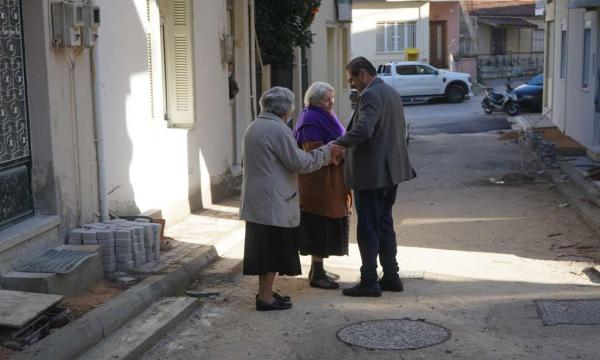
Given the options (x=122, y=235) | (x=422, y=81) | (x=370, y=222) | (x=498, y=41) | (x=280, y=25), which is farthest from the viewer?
(x=498, y=41)

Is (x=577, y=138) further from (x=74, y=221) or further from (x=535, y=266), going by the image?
(x=74, y=221)

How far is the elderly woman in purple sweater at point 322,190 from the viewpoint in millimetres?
7293

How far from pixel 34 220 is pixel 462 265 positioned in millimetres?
4076

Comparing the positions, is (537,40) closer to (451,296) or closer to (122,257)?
(451,296)

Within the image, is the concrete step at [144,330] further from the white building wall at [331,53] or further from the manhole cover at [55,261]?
the white building wall at [331,53]

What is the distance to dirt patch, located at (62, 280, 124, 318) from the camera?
20.5 ft

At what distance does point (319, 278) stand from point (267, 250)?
1055 mm

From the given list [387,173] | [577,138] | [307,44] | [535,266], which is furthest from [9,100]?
[577,138]

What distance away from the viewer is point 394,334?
20.1 feet

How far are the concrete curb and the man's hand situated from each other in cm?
169

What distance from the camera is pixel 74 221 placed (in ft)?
24.7

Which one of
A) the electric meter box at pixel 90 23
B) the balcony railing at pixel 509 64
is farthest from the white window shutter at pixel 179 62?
the balcony railing at pixel 509 64

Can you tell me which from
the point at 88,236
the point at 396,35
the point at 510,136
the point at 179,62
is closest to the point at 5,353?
the point at 88,236

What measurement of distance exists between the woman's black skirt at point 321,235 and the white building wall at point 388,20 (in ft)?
123
